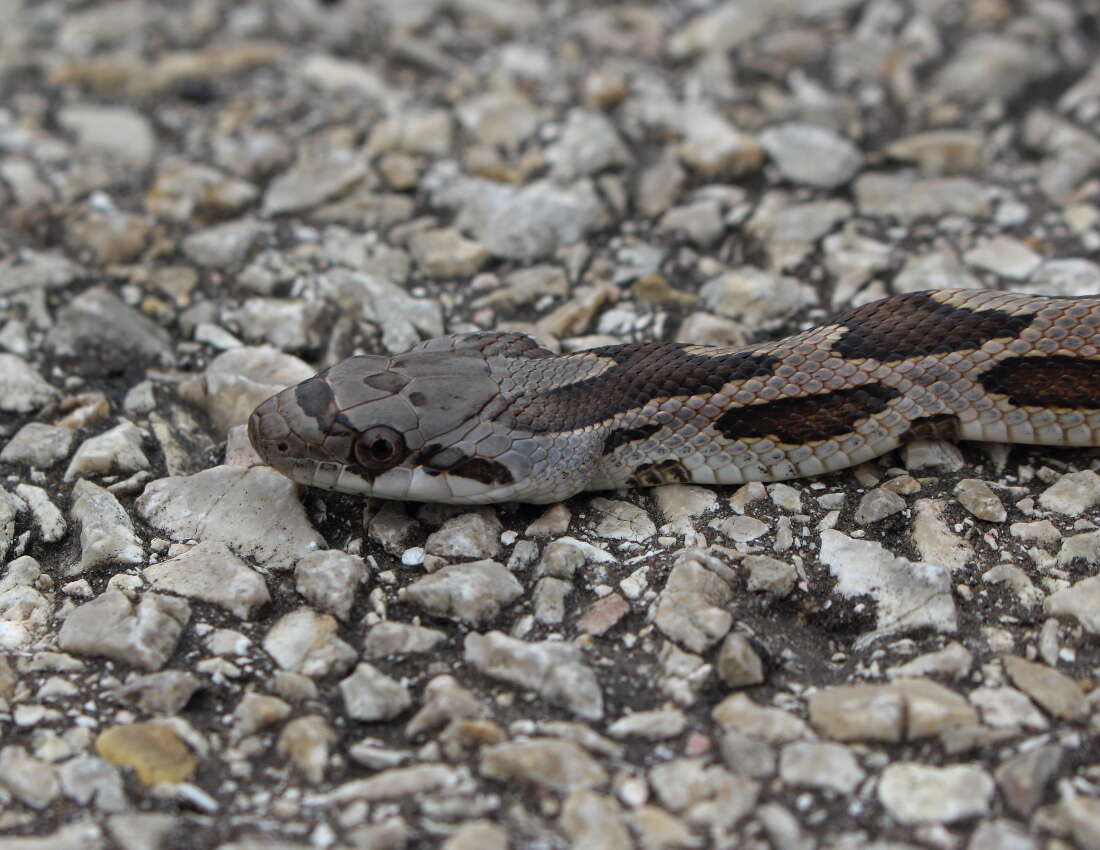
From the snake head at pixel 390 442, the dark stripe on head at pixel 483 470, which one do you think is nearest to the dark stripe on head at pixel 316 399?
the snake head at pixel 390 442

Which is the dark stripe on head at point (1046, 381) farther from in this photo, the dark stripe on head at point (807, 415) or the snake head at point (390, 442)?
the snake head at point (390, 442)

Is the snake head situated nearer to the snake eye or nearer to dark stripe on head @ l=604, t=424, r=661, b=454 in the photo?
the snake eye

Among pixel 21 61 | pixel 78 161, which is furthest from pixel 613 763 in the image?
pixel 21 61

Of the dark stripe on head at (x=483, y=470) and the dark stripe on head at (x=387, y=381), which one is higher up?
the dark stripe on head at (x=387, y=381)

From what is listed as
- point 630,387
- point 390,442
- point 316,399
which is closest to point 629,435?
point 630,387

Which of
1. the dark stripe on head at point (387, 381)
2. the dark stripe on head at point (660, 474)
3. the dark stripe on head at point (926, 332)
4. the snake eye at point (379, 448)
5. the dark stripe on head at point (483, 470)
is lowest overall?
the dark stripe on head at point (660, 474)

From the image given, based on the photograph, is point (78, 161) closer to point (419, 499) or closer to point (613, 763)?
point (419, 499)
